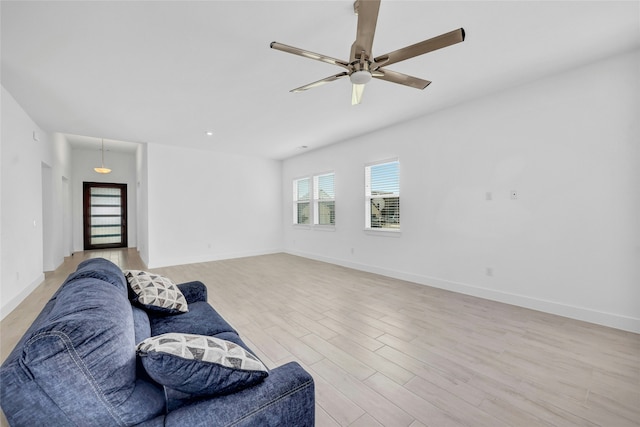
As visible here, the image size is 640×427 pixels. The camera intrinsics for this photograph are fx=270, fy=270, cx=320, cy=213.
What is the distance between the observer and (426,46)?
6.24 feet

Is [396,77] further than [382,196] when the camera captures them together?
No

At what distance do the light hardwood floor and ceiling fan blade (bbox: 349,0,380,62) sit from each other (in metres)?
2.40

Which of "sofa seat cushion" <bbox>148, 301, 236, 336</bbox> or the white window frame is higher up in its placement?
the white window frame

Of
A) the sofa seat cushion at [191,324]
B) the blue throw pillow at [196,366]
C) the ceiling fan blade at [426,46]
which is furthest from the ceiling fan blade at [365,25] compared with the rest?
the sofa seat cushion at [191,324]

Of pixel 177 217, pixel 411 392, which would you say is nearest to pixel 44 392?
pixel 411 392

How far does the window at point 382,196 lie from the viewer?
4.83 m

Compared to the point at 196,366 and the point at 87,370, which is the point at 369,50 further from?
the point at 87,370

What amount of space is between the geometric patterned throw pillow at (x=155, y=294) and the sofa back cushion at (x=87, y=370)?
0.92 metres

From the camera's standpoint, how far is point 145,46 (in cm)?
245

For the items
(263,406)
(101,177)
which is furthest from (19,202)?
(101,177)

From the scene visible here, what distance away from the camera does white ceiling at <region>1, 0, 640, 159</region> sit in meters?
2.06

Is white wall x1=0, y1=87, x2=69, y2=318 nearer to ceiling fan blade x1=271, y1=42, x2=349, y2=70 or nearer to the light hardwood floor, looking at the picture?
the light hardwood floor

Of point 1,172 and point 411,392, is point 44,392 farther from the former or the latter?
point 1,172

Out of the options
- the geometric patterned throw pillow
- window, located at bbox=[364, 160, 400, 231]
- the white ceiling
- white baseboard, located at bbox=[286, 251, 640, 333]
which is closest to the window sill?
window, located at bbox=[364, 160, 400, 231]
